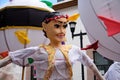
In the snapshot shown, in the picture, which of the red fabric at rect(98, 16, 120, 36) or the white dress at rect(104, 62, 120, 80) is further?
the white dress at rect(104, 62, 120, 80)

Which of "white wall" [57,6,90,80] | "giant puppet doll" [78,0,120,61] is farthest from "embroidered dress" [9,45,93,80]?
"white wall" [57,6,90,80]

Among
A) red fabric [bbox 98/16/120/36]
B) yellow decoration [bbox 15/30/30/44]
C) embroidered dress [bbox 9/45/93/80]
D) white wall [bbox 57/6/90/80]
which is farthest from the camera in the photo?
white wall [bbox 57/6/90/80]

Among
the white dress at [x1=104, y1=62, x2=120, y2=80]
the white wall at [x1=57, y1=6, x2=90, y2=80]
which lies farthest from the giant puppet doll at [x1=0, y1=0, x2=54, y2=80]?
the white wall at [x1=57, y1=6, x2=90, y2=80]

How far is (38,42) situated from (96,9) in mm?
588

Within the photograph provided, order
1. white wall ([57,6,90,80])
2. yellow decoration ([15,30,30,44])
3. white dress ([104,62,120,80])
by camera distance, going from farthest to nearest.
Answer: white wall ([57,6,90,80]) < white dress ([104,62,120,80]) < yellow decoration ([15,30,30,44])

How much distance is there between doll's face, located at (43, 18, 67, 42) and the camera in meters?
1.61

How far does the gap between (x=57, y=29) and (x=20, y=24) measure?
Result: 308mm

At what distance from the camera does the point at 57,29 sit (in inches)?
63.5

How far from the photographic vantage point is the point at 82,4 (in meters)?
1.53

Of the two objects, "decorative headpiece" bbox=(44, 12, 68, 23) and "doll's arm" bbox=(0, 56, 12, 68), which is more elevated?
"decorative headpiece" bbox=(44, 12, 68, 23)

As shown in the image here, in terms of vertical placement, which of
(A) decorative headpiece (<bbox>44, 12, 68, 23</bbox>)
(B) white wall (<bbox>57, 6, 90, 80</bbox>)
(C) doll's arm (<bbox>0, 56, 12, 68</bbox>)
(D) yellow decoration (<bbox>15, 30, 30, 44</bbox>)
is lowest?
(B) white wall (<bbox>57, 6, 90, 80</bbox>)

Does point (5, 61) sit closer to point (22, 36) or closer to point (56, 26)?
point (22, 36)

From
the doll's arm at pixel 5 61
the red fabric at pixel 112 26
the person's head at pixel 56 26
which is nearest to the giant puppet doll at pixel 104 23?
the red fabric at pixel 112 26

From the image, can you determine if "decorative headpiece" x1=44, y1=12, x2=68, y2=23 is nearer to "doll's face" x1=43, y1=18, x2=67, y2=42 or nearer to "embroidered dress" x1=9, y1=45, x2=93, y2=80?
"doll's face" x1=43, y1=18, x2=67, y2=42
